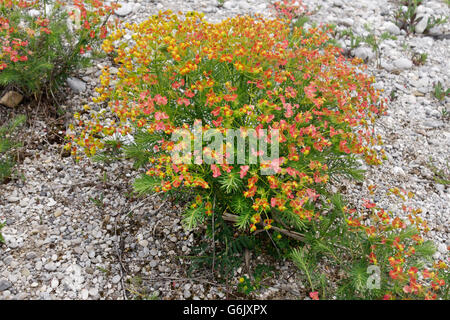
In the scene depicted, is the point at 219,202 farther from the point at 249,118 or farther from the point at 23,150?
the point at 23,150

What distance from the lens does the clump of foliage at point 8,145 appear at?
10.7 ft

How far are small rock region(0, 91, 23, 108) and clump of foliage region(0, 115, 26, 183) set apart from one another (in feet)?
0.66

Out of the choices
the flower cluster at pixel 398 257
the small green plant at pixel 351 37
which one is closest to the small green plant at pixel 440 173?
the flower cluster at pixel 398 257

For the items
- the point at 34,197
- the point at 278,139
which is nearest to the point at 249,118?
the point at 278,139

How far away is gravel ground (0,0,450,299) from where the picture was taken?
2.74 metres

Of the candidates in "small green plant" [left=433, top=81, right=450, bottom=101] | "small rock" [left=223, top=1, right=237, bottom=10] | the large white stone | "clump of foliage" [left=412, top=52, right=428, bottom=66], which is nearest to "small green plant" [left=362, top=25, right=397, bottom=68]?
"clump of foliage" [left=412, top=52, right=428, bottom=66]

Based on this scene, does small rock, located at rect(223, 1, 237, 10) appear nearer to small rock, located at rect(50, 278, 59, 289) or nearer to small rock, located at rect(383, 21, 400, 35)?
small rock, located at rect(383, 21, 400, 35)

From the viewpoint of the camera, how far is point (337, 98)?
2615mm

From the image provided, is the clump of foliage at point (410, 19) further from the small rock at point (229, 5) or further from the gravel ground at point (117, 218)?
the small rock at point (229, 5)

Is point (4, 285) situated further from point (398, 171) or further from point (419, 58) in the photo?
point (419, 58)

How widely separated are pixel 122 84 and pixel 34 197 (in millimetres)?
1282

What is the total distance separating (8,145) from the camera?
131 inches

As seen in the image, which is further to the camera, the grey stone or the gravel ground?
the grey stone

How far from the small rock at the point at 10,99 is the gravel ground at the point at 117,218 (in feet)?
1.13
